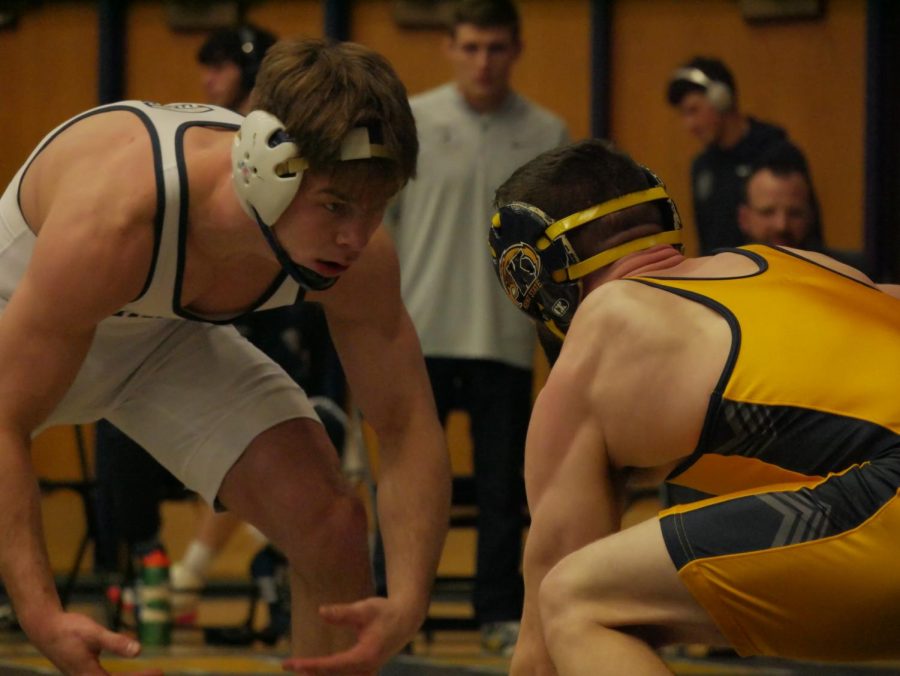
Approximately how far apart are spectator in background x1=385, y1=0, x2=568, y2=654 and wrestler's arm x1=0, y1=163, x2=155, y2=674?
8.02 feet


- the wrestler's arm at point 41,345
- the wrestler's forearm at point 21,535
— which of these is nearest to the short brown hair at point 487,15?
the wrestler's arm at point 41,345

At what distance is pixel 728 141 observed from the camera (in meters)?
6.03

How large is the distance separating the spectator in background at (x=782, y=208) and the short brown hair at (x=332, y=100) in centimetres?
239

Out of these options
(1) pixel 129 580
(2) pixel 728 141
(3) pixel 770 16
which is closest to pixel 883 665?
(2) pixel 728 141

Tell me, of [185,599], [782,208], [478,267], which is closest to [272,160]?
[478,267]

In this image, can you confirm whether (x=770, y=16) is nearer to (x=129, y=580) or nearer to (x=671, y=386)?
(x=129, y=580)

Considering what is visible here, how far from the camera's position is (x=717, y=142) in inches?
239

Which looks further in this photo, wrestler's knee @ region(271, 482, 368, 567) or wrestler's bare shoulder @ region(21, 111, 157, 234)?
wrestler's knee @ region(271, 482, 368, 567)

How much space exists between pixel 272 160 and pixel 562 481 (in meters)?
0.76

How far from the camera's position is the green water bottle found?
5.38 m

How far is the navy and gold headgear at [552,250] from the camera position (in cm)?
291

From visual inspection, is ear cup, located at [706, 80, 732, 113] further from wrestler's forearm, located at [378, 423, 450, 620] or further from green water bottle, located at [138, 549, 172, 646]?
wrestler's forearm, located at [378, 423, 450, 620]

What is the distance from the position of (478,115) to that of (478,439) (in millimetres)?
1038

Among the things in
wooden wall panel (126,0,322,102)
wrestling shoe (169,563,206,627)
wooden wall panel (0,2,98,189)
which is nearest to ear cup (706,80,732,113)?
wrestling shoe (169,563,206,627)
